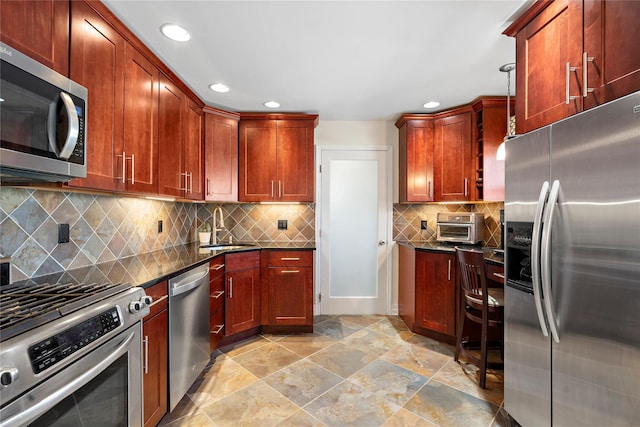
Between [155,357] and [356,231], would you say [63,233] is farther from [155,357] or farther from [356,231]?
[356,231]

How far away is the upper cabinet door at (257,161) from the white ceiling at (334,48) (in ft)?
1.24

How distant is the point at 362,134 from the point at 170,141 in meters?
2.24

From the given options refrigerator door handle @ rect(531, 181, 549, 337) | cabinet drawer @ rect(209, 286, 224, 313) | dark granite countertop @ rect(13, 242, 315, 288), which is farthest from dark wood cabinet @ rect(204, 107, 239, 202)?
refrigerator door handle @ rect(531, 181, 549, 337)

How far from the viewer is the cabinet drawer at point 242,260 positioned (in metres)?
2.79

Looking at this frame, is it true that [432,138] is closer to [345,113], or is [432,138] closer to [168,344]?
[345,113]

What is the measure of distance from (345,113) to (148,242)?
2.43 metres

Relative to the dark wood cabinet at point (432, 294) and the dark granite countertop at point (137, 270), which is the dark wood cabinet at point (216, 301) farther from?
the dark wood cabinet at point (432, 294)

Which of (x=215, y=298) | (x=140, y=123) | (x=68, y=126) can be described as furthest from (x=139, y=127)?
(x=215, y=298)

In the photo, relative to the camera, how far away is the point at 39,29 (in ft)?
3.92

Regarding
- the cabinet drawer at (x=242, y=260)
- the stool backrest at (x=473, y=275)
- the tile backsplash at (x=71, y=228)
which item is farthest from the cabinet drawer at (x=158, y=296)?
the stool backrest at (x=473, y=275)

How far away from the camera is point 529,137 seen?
1.52m

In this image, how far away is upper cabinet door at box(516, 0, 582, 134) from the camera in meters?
1.34

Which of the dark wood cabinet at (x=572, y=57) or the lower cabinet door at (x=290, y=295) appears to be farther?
the lower cabinet door at (x=290, y=295)

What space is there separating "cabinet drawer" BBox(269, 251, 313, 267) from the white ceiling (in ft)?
5.17
